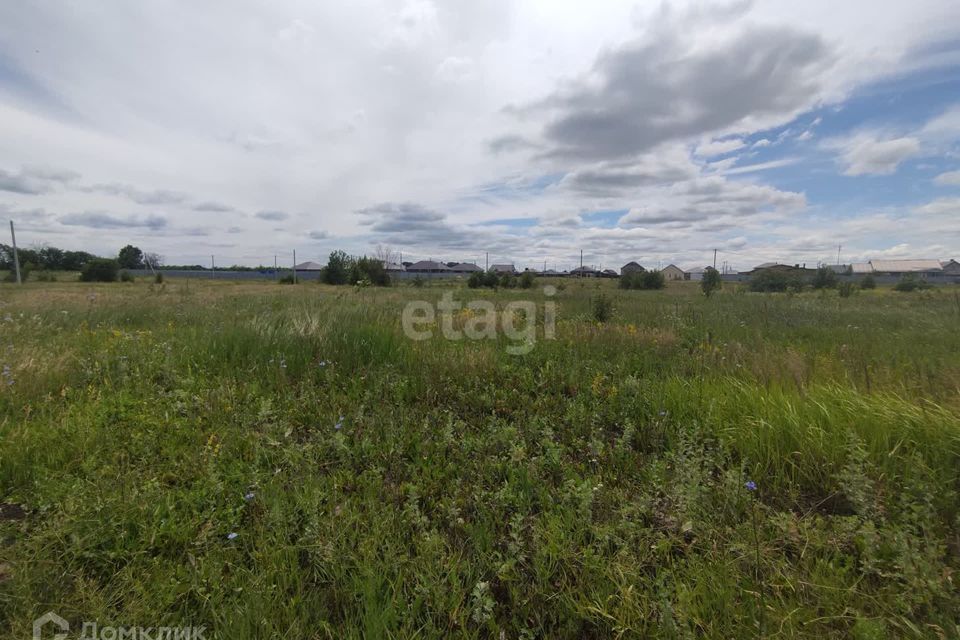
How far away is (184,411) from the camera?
9.37 ft

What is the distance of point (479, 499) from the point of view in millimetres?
1976

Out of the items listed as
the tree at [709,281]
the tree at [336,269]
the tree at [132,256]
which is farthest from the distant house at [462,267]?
the tree at [709,281]

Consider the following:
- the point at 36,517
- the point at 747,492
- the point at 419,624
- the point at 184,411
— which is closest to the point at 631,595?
the point at 419,624

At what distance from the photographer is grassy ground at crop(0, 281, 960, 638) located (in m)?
1.40

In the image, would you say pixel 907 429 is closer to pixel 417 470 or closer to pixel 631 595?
pixel 631 595

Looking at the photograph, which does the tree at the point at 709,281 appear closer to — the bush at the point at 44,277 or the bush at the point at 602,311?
the bush at the point at 602,311

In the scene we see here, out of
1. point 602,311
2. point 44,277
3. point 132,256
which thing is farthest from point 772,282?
point 132,256

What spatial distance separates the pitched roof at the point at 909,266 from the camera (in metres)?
60.8

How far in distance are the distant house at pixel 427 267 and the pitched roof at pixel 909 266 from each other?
81608 mm

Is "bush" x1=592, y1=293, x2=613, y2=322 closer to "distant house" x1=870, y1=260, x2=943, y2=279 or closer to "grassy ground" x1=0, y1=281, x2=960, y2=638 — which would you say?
"grassy ground" x1=0, y1=281, x2=960, y2=638

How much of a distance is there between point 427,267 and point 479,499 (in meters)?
85.2

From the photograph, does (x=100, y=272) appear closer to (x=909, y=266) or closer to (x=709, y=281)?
(x=709, y=281)

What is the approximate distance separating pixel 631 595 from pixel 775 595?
57cm

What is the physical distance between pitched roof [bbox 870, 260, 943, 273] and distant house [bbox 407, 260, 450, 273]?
81.6 metres
